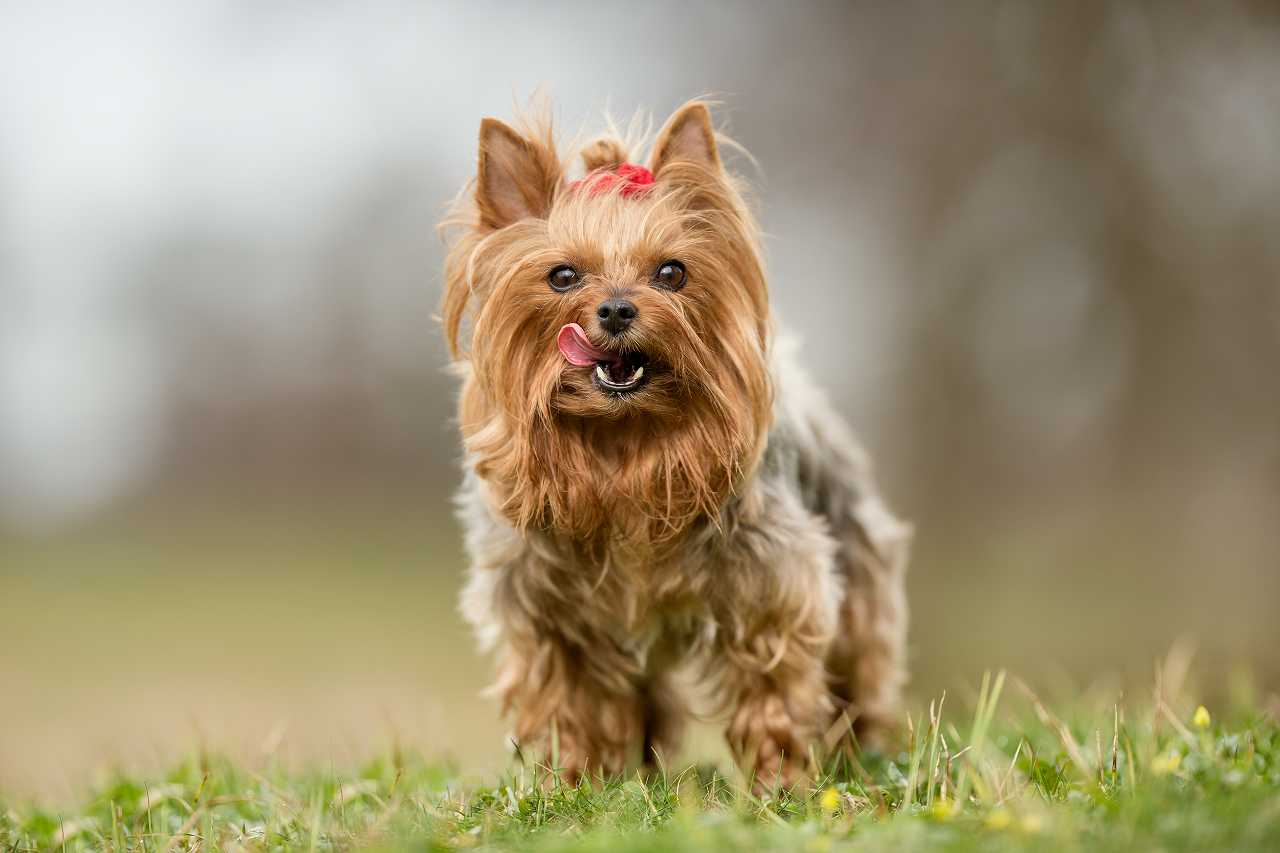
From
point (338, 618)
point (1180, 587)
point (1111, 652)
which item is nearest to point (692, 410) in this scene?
point (1111, 652)

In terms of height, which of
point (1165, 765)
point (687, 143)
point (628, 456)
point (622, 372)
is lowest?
A: point (1165, 765)

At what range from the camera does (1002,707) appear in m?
5.50

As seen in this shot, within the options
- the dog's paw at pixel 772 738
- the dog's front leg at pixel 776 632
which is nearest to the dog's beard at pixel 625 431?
the dog's front leg at pixel 776 632

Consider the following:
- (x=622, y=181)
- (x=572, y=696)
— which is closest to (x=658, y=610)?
(x=572, y=696)

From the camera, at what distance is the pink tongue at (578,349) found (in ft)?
12.0

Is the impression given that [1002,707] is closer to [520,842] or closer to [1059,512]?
[520,842]

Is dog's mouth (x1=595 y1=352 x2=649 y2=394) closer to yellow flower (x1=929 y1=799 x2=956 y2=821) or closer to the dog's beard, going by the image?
the dog's beard

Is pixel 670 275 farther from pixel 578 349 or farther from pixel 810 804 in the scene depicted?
pixel 810 804

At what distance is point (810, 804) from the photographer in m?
3.28

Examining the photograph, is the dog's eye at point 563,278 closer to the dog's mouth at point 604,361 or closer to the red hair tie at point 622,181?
the dog's mouth at point 604,361

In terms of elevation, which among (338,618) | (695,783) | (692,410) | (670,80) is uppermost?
(670,80)

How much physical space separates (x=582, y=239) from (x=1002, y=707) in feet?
10.0

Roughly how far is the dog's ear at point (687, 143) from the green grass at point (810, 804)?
178 centimetres

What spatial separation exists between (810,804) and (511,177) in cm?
203
